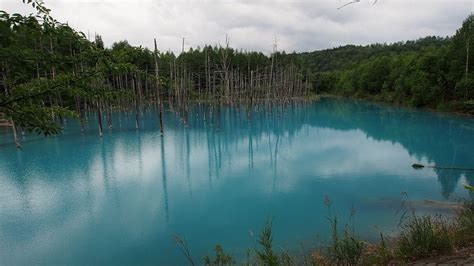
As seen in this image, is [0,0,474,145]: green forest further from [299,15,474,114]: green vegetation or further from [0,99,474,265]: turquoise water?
[0,99,474,265]: turquoise water

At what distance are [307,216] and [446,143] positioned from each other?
1940 cm

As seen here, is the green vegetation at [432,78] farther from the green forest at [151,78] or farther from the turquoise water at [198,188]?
the turquoise water at [198,188]

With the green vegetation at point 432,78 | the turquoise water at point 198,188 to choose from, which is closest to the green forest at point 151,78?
the green vegetation at point 432,78

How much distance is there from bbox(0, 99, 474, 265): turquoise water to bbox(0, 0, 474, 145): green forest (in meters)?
3.45

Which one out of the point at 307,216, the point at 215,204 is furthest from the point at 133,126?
the point at 307,216

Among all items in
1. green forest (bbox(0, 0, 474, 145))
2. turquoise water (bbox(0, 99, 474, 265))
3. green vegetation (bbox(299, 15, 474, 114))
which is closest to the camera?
green forest (bbox(0, 0, 474, 145))

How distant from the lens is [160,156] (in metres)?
21.4

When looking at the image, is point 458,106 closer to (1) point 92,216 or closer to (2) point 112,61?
(1) point 92,216

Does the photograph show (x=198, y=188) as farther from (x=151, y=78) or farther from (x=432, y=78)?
(x=432, y=78)

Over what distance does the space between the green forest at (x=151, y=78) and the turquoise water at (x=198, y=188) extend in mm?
3447

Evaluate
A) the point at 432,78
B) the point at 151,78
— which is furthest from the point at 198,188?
the point at 432,78

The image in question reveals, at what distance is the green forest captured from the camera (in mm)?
4008

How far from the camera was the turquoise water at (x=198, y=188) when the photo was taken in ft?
32.5

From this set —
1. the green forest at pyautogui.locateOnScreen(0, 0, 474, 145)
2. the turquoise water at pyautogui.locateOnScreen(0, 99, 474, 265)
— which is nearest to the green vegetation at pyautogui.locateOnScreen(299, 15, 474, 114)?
the green forest at pyautogui.locateOnScreen(0, 0, 474, 145)
